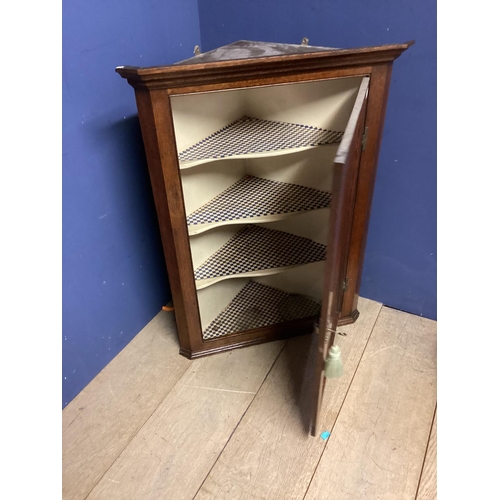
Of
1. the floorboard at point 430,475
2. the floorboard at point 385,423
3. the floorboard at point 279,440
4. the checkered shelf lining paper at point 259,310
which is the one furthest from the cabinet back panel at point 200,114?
the floorboard at point 430,475

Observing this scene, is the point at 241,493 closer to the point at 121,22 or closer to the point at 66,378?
the point at 66,378

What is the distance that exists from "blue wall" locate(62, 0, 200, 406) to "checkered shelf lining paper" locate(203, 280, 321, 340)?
0.30 m

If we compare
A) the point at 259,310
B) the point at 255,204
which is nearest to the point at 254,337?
the point at 259,310

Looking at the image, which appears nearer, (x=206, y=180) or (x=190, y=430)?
(x=190, y=430)

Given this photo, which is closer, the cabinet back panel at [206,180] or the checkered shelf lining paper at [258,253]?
the cabinet back panel at [206,180]

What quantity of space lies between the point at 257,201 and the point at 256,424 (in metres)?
0.67

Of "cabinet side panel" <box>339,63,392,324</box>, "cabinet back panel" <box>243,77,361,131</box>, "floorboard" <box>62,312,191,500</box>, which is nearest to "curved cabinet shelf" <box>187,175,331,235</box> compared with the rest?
"cabinet side panel" <box>339,63,392,324</box>

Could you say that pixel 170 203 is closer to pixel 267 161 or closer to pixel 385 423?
pixel 267 161

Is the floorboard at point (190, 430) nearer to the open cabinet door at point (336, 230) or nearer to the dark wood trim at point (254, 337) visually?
the dark wood trim at point (254, 337)

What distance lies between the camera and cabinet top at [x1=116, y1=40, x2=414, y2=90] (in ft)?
3.22

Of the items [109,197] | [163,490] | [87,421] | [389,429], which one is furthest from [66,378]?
[389,429]

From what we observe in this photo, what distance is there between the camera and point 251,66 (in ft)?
3.36

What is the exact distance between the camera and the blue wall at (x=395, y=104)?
3.98ft

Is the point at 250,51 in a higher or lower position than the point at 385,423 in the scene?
higher
